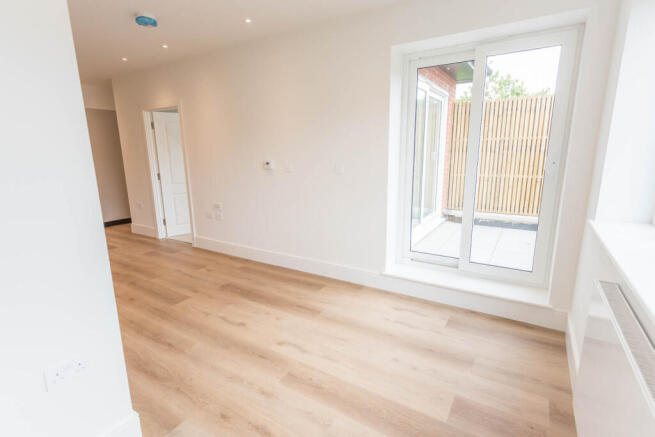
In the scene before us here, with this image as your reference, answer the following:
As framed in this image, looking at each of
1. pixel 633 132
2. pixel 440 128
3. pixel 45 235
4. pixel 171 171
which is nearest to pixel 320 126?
pixel 440 128

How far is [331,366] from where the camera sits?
212 centimetres

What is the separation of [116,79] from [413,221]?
17.1ft

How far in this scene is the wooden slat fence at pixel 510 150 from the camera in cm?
262

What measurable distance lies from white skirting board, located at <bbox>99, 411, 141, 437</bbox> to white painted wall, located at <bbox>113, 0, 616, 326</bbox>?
2292mm

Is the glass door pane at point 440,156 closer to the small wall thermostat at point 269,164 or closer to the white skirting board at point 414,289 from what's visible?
the white skirting board at point 414,289

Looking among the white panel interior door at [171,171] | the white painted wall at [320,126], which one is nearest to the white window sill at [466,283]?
the white painted wall at [320,126]

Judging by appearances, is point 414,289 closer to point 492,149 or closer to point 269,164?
point 492,149

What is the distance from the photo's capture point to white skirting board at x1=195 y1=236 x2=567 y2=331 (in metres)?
2.52

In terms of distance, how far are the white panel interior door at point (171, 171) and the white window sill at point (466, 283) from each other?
12.2ft

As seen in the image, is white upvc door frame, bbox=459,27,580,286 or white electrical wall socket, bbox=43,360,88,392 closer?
white electrical wall socket, bbox=43,360,88,392

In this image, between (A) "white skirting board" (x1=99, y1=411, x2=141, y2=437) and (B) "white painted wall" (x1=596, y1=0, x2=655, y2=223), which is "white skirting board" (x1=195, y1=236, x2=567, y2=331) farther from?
(A) "white skirting board" (x1=99, y1=411, x2=141, y2=437)

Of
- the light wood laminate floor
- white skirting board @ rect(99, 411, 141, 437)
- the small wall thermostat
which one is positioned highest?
the small wall thermostat

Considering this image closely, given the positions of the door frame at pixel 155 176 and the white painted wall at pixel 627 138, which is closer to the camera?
the white painted wall at pixel 627 138

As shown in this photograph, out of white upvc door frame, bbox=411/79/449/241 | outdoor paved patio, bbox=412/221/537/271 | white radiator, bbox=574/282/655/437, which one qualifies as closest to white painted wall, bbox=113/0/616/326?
outdoor paved patio, bbox=412/221/537/271
